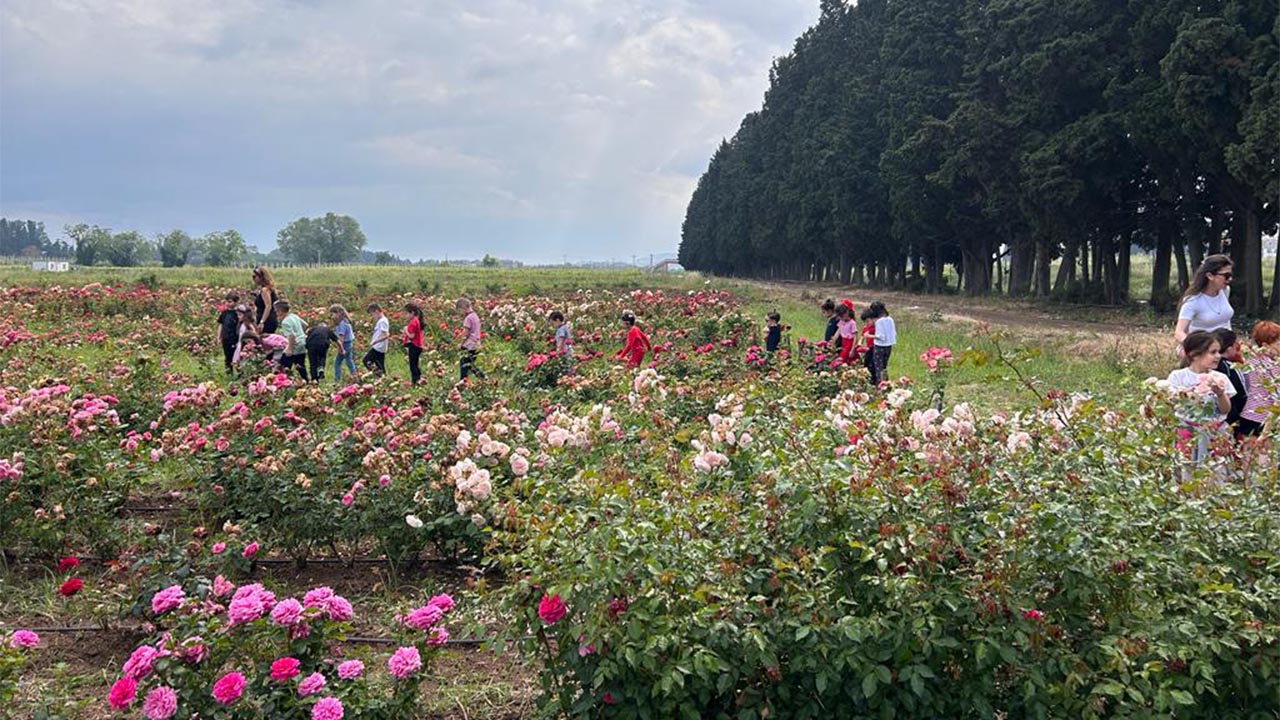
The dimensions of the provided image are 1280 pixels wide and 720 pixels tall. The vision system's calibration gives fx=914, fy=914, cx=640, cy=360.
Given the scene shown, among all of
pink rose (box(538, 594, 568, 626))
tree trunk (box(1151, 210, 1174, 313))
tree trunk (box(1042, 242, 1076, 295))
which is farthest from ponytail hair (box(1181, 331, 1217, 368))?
tree trunk (box(1042, 242, 1076, 295))

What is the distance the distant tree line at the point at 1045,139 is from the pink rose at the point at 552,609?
1609 centimetres

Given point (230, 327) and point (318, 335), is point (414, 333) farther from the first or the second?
point (230, 327)

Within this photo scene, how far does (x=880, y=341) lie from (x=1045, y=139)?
18.0 meters

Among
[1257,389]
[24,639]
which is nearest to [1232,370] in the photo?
[1257,389]

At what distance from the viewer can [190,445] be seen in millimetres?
5148

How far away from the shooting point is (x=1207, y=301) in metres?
6.00

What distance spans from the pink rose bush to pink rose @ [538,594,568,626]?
42 centimetres

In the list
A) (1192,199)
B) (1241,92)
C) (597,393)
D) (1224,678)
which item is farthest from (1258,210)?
(1224,678)

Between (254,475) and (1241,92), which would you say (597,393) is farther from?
(1241,92)

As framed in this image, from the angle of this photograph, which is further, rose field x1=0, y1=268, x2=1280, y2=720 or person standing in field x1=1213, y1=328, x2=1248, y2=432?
person standing in field x1=1213, y1=328, x2=1248, y2=432

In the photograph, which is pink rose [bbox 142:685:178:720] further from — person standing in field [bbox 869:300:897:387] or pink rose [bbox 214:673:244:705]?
person standing in field [bbox 869:300:897:387]

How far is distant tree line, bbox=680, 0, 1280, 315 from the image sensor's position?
17.9m

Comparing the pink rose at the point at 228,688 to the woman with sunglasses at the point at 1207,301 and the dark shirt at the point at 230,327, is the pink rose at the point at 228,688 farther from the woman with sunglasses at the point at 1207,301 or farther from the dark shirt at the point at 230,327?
the dark shirt at the point at 230,327

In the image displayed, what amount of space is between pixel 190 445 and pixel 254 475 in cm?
40
